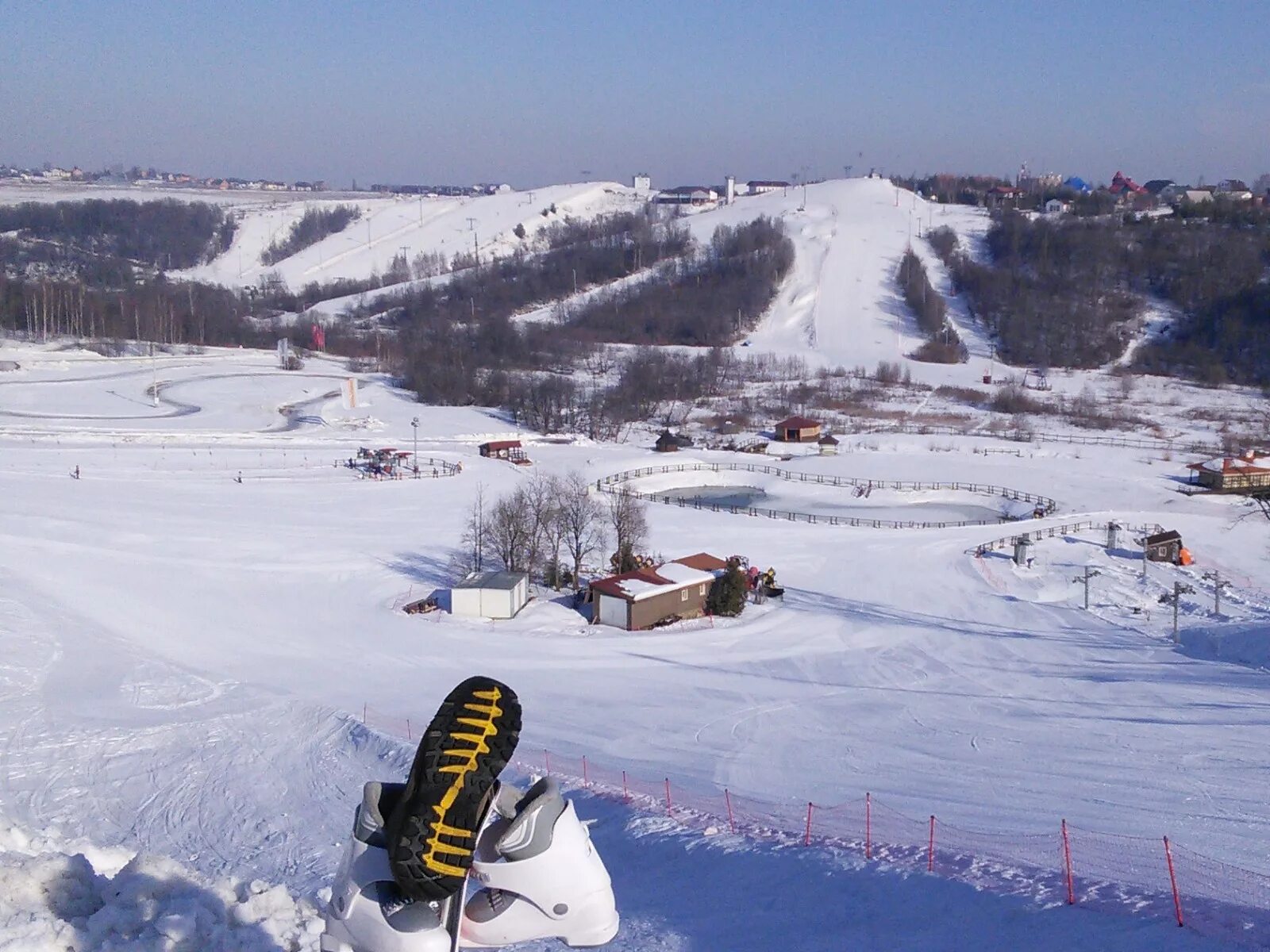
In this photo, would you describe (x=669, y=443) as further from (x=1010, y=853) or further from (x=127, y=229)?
(x=127, y=229)

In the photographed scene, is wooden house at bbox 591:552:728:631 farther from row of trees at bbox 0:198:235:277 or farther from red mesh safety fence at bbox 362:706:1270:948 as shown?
row of trees at bbox 0:198:235:277

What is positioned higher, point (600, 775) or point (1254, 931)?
point (1254, 931)

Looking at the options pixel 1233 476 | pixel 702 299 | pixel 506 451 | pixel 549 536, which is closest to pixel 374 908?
pixel 549 536

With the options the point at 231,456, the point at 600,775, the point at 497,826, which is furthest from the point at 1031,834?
the point at 231,456

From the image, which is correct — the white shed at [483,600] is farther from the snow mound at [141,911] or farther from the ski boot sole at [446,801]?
the ski boot sole at [446,801]

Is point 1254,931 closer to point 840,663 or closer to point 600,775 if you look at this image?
point 600,775

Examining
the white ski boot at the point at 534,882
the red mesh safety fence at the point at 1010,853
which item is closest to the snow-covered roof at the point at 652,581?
the red mesh safety fence at the point at 1010,853

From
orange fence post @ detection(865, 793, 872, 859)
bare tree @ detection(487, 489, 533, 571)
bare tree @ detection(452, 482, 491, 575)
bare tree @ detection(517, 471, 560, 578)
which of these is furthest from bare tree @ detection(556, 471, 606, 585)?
orange fence post @ detection(865, 793, 872, 859)
